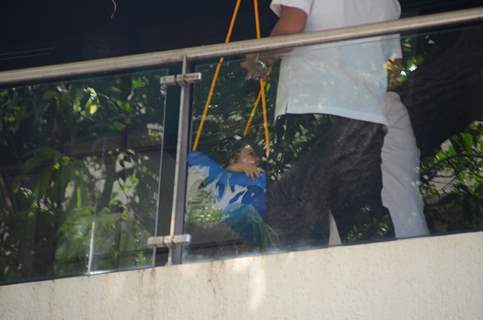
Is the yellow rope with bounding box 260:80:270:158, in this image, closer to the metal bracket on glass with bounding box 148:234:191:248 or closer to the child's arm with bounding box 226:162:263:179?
the child's arm with bounding box 226:162:263:179

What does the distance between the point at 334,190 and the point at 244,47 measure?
0.79 m

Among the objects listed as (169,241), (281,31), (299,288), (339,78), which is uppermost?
(281,31)

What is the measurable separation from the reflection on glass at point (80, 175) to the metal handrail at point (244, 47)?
7cm

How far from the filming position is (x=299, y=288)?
16.7 feet

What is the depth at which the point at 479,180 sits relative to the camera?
521cm

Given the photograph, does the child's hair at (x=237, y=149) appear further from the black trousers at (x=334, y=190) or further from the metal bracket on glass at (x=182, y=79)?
the metal bracket on glass at (x=182, y=79)

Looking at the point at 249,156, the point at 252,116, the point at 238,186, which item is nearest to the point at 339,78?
the point at 252,116

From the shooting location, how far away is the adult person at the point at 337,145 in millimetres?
5219

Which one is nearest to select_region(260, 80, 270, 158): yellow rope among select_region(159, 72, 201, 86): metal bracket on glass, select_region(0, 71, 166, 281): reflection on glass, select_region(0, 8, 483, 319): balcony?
select_region(0, 8, 483, 319): balcony

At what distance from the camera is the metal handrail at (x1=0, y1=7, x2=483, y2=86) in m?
5.30

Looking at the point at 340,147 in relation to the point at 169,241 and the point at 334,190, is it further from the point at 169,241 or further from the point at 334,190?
the point at 169,241

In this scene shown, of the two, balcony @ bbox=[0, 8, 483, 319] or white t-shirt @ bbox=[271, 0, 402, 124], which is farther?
white t-shirt @ bbox=[271, 0, 402, 124]

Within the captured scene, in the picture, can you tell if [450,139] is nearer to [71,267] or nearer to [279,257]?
[279,257]

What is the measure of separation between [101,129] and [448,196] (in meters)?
1.66
